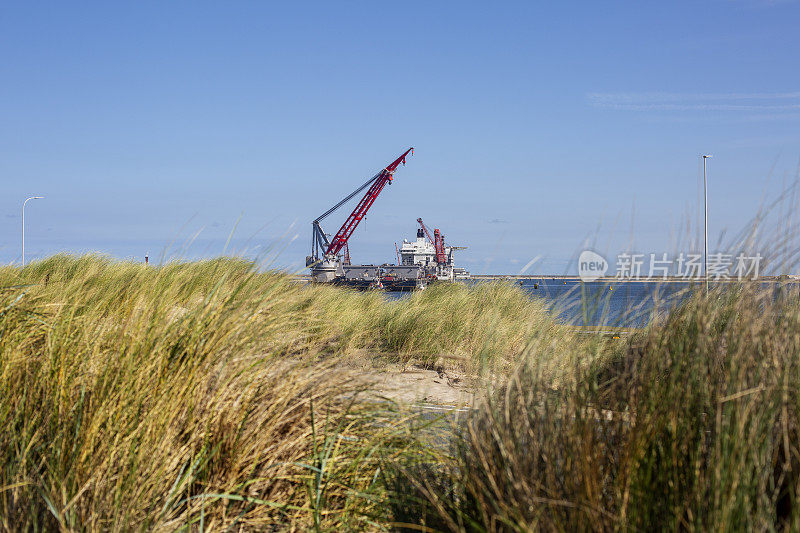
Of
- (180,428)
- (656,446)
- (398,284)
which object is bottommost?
(398,284)

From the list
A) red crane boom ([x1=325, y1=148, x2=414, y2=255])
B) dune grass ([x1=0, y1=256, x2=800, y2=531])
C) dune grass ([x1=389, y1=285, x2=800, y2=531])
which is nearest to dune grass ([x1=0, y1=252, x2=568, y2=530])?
dune grass ([x1=0, y1=256, x2=800, y2=531])

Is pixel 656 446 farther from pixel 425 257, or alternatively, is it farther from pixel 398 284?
pixel 425 257

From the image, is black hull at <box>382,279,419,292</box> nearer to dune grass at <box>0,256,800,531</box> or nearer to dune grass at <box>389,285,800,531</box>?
dune grass at <box>0,256,800,531</box>

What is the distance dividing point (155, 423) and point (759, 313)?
230 cm

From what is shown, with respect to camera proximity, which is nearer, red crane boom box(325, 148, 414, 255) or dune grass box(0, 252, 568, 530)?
dune grass box(0, 252, 568, 530)

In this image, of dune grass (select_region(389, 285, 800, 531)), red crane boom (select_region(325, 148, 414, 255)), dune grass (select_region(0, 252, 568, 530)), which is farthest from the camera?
red crane boom (select_region(325, 148, 414, 255))

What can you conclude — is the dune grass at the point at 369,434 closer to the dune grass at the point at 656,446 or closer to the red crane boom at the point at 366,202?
the dune grass at the point at 656,446

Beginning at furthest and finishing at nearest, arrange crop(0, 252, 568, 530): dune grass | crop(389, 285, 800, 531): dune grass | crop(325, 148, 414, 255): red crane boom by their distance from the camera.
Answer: crop(325, 148, 414, 255): red crane boom
crop(0, 252, 568, 530): dune grass
crop(389, 285, 800, 531): dune grass

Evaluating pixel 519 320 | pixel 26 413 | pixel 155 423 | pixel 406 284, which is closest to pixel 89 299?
pixel 26 413

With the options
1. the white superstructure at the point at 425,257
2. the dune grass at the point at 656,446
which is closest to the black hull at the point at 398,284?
the white superstructure at the point at 425,257

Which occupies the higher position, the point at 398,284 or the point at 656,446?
the point at 656,446

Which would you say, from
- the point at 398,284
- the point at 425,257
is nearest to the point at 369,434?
the point at 398,284

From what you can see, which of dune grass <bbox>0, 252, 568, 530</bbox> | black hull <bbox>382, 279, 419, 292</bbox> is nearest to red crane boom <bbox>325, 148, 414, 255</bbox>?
black hull <bbox>382, 279, 419, 292</bbox>

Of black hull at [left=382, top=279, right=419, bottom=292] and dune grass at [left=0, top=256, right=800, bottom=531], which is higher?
dune grass at [left=0, top=256, right=800, bottom=531]
